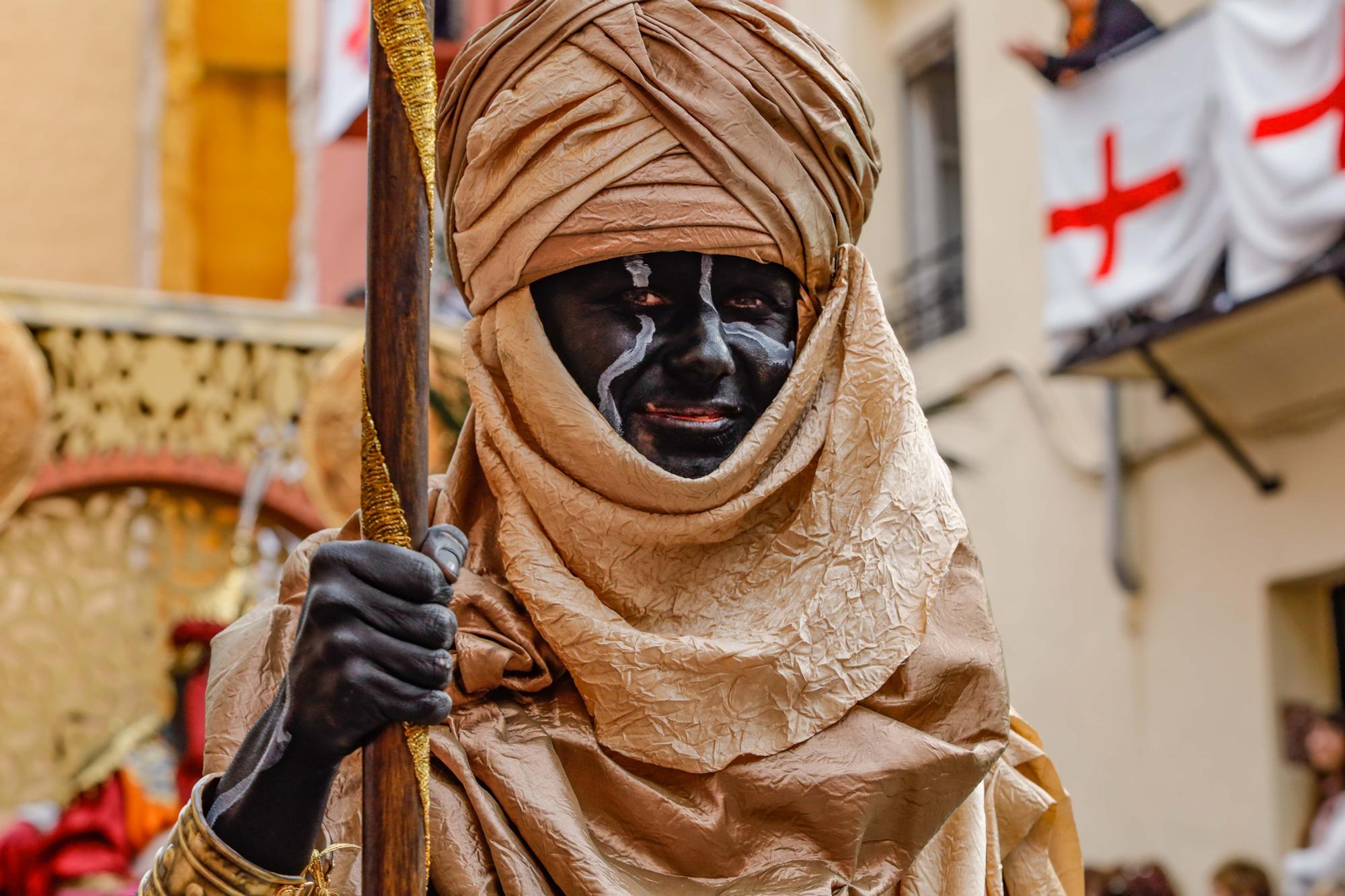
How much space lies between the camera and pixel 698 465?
2.43 meters

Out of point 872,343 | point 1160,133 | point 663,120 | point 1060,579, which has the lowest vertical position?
point 1060,579

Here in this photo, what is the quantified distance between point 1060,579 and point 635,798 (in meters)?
7.74

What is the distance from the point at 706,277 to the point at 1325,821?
15.6ft

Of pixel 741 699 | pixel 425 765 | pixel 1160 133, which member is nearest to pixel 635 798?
pixel 741 699

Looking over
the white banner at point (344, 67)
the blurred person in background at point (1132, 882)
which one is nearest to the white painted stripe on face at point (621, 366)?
the blurred person in background at point (1132, 882)

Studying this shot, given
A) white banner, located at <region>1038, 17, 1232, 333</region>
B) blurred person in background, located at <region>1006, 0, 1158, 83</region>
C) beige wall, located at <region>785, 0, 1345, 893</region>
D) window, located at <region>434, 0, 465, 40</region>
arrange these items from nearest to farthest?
white banner, located at <region>1038, 17, 1232, 333</region>, beige wall, located at <region>785, 0, 1345, 893</region>, blurred person in background, located at <region>1006, 0, 1158, 83</region>, window, located at <region>434, 0, 465, 40</region>

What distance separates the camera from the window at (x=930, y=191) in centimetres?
1136

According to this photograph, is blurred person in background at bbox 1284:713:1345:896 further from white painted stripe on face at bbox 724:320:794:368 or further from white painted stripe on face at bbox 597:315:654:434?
white painted stripe on face at bbox 597:315:654:434

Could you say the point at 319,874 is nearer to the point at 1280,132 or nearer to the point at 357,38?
the point at 1280,132

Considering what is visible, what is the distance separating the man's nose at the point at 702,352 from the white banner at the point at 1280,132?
541cm

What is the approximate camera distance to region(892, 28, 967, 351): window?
1136 cm

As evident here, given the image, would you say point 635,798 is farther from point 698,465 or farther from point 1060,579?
point 1060,579

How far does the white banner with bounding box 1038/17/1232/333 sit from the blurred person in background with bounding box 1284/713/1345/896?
199 cm

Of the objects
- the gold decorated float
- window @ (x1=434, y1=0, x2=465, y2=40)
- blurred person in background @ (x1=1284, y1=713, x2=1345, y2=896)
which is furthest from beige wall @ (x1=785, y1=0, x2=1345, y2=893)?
the gold decorated float
